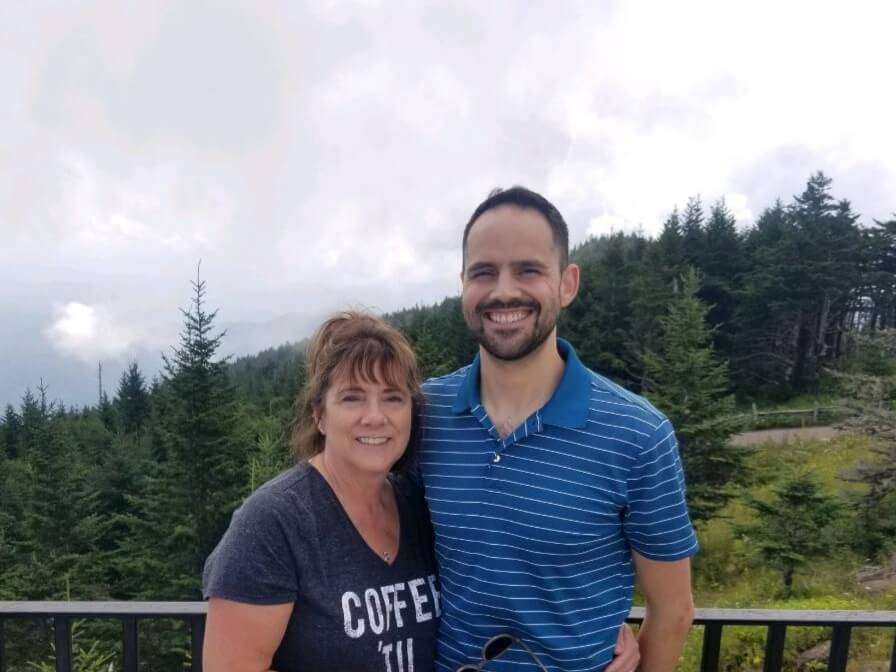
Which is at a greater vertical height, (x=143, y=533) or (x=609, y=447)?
(x=609, y=447)

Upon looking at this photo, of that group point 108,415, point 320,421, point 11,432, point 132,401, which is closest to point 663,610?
point 320,421

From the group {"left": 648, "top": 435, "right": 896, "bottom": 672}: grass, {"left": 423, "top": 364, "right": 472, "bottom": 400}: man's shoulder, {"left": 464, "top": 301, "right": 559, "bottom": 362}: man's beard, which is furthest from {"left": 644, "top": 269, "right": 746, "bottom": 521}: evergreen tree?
{"left": 464, "top": 301, "right": 559, "bottom": 362}: man's beard

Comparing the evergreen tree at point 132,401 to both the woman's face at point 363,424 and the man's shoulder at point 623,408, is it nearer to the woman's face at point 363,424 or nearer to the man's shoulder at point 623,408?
the woman's face at point 363,424

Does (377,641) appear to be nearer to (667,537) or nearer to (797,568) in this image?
(667,537)

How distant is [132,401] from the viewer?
4669cm

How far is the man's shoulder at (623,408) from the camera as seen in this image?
179 cm

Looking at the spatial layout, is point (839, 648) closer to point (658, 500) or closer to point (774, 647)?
point (774, 647)

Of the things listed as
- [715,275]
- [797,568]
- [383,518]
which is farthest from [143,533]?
[715,275]

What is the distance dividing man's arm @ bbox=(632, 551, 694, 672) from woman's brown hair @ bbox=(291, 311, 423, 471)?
34.6 inches

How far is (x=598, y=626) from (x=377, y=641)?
2.13ft

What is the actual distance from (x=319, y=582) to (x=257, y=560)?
7.3 inches

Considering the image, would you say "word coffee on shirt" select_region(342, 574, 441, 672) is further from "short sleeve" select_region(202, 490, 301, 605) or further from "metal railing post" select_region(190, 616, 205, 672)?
"metal railing post" select_region(190, 616, 205, 672)

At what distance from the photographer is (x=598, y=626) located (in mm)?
1854

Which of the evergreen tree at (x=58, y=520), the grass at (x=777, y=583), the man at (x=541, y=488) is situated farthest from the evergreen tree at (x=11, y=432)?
the man at (x=541, y=488)
